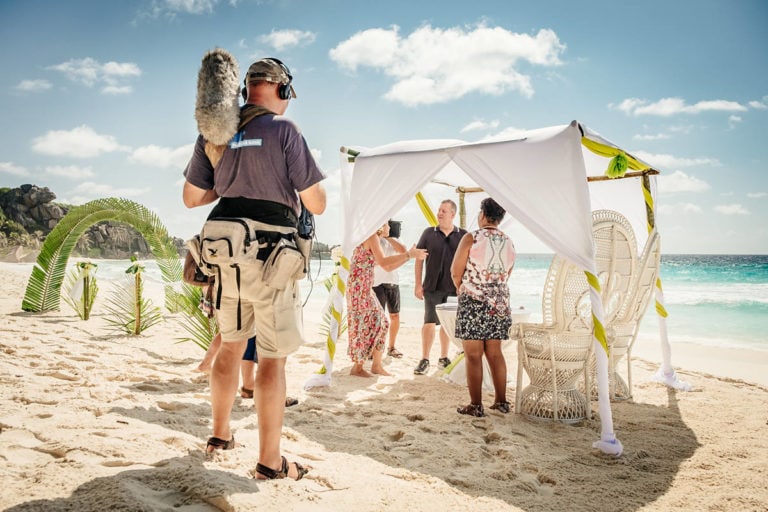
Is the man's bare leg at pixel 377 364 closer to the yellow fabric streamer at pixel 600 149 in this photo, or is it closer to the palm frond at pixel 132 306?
the yellow fabric streamer at pixel 600 149

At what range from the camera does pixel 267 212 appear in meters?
2.08

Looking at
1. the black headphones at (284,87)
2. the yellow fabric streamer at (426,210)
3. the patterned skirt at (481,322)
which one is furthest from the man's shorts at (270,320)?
the yellow fabric streamer at (426,210)

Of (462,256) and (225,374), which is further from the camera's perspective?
(462,256)

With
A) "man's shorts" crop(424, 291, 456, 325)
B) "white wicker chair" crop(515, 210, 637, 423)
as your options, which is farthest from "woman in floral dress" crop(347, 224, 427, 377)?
"white wicker chair" crop(515, 210, 637, 423)

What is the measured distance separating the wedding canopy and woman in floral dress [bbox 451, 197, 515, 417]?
0.24 metres

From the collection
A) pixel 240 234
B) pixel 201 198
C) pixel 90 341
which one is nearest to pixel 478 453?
pixel 240 234

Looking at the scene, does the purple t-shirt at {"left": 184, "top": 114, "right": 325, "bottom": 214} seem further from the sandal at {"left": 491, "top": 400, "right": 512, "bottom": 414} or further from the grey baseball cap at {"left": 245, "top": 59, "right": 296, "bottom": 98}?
the sandal at {"left": 491, "top": 400, "right": 512, "bottom": 414}

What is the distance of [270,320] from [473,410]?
7.20 ft

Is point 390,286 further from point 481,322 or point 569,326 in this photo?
point 569,326

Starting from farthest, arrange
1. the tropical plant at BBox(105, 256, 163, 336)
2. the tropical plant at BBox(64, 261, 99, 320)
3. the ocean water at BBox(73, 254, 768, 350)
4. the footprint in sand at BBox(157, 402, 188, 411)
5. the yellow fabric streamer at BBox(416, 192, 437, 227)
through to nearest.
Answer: the ocean water at BBox(73, 254, 768, 350) → the tropical plant at BBox(64, 261, 99, 320) → the yellow fabric streamer at BBox(416, 192, 437, 227) → the tropical plant at BBox(105, 256, 163, 336) → the footprint in sand at BBox(157, 402, 188, 411)

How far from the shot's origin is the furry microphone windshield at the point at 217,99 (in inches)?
79.7

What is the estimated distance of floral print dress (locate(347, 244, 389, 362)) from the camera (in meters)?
4.84

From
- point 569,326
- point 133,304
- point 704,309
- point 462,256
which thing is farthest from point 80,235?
point 704,309

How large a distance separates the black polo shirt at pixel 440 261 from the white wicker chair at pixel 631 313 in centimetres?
182
